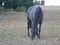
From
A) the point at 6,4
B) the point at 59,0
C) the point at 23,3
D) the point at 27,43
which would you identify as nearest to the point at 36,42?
the point at 27,43

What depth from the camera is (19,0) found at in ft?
106

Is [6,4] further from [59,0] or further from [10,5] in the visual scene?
[59,0]

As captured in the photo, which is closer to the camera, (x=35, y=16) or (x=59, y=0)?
(x=35, y=16)

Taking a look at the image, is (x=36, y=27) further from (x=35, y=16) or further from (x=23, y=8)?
(x=23, y=8)

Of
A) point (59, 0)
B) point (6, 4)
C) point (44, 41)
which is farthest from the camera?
point (59, 0)

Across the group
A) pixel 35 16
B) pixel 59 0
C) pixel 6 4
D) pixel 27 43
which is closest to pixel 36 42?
pixel 27 43

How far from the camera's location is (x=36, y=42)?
10.4 meters

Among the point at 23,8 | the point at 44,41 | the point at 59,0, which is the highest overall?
the point at 44,41

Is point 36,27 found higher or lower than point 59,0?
higher

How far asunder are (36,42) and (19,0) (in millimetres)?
22311

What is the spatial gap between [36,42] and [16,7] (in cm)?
2401

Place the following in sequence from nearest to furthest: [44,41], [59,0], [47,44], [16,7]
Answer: [47,44] < [44,41] < [16,7] < [59,0]

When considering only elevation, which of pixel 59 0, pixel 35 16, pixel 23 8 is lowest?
pixel 59 0

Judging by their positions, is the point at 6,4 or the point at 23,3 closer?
the point at 6,4
